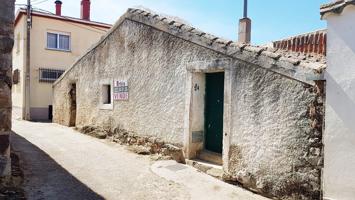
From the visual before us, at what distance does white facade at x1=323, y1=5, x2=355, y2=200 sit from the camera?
4570mm

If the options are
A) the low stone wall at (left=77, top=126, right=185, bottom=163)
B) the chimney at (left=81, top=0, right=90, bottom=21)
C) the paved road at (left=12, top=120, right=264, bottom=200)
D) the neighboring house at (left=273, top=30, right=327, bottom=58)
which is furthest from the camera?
the chimney at (left=81, top=0, right=90, bottom=21)

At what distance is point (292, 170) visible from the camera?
523 centimetres

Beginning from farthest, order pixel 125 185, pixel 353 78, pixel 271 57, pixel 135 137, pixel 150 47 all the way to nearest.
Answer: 1. pixel 135 137
2. pixel 150 47
3. pixel 125 185
4. pixel 271 57
5. pixel 353 78

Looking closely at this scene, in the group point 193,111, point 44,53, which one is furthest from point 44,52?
A: point 193,111

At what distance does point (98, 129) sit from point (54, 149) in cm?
224

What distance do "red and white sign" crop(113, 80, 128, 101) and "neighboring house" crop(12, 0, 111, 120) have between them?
29.1 ft

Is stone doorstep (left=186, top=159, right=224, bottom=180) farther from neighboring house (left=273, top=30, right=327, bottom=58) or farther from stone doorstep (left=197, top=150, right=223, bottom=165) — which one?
neighboring house (left=273, top=30, right=327, bottom=58)

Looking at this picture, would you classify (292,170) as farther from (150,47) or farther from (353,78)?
(150,47)

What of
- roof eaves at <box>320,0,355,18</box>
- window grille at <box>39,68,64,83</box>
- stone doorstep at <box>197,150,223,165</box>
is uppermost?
roof eaves at <box>320,0,355,18</box>

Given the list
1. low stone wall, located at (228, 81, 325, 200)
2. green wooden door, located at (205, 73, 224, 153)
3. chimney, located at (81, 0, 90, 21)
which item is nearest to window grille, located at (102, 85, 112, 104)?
green wooden door, located at (205, 73, 224, 153)

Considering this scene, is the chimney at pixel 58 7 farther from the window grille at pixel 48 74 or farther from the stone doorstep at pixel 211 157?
the stone doorstep at pixel 211 157

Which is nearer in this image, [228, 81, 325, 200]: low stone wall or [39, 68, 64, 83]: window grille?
[228, 81, 325, 200]: low stone wall

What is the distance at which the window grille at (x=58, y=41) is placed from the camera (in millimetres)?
18844

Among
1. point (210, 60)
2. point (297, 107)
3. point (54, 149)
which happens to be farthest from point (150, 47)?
point (297, 107)
